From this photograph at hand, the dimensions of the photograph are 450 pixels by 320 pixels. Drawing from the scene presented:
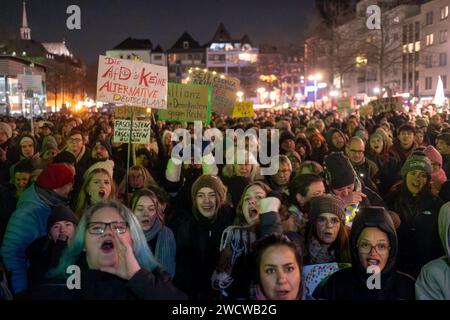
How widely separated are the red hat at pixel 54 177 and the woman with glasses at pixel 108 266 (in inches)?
81.6

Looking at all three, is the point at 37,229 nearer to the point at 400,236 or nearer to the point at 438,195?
the point at 400,236

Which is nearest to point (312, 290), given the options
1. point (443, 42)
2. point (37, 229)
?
point (37, 229)

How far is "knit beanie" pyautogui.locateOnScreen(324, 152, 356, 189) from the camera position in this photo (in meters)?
6.41

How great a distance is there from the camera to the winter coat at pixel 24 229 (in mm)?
4914

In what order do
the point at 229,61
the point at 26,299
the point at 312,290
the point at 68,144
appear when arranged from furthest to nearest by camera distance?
1. the point at 229,61
2. the point at 68,144
3. the point at 312,290
4. the point at 26,299

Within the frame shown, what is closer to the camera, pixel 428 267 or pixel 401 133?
pixel 428 267

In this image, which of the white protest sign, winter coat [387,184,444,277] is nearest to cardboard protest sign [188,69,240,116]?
the white protest sign

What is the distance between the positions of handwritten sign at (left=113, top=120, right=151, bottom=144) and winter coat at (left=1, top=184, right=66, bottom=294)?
2687mm

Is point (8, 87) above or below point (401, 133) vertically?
above

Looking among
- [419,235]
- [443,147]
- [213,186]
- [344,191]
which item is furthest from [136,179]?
[443,147]

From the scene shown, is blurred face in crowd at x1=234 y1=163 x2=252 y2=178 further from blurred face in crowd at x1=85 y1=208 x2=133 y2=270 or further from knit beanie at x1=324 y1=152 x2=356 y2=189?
blurred face in crowd at x1=85 y1=208 x2=133 y2=270

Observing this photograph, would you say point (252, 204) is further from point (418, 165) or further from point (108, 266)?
point (418, 165)

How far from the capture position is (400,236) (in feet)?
19.0

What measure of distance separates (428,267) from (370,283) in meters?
0.39
